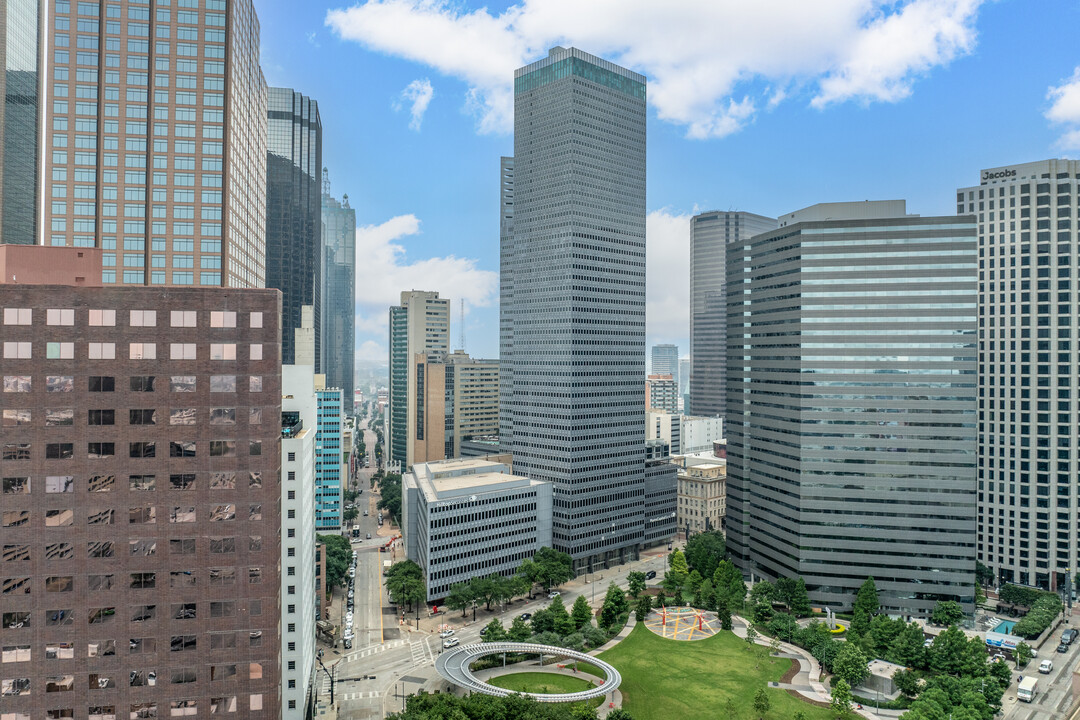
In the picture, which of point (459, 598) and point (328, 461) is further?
point (328, 461)

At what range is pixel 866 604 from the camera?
126m

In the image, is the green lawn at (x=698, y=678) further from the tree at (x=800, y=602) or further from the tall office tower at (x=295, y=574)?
the tall office tower at (x=295, y=574)

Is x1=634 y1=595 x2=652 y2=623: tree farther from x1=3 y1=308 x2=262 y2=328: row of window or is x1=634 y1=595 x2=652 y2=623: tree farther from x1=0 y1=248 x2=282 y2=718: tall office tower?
x1=3 y1=308 x2=262 y2=328: row of window

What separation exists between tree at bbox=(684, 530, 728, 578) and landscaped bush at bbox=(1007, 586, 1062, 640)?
5687 cm

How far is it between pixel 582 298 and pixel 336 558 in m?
85.9

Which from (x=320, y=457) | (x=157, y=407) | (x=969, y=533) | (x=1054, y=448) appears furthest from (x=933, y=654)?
(x=320, y=457)

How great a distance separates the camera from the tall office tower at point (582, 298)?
172250 mm

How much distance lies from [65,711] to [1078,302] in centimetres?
19081

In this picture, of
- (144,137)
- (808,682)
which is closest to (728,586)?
(808,682)

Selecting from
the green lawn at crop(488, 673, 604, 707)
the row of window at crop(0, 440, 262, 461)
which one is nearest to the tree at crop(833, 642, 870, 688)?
the green lawn at crop(488, 673, 604, 707)

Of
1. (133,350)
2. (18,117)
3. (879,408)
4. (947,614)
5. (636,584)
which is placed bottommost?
(636,584)

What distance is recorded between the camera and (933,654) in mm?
104312

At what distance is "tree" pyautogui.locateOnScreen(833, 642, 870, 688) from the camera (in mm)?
99188

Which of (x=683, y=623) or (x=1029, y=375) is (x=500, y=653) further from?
(x=1029, y=375)
